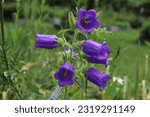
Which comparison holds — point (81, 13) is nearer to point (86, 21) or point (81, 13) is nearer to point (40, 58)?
point (86, 21)

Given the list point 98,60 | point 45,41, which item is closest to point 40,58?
point 45,41

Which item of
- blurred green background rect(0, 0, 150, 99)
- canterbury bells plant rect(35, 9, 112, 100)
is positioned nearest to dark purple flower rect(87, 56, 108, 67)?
canterbury bells plant rect(35, 9, 112, 100)

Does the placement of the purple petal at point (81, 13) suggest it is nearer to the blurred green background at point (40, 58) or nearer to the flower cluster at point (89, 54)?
the flower cluster at point (89, 54)

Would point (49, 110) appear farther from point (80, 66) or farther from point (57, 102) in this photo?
point (80, 66)

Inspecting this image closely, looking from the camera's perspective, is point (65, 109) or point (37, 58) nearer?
point (65, 109)

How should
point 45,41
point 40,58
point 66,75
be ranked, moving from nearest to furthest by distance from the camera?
1. point 66,75
2. point 45,41
3. point 40,58

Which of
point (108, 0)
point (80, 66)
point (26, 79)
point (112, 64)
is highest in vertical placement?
point (80, 66)

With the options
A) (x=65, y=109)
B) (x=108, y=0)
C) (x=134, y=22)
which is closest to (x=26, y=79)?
(x=65, y=109)
